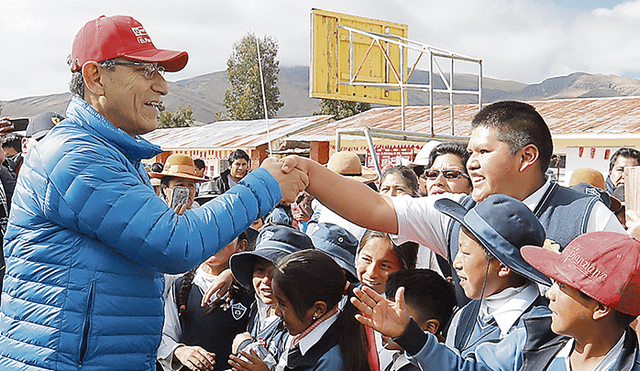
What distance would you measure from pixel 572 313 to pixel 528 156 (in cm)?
79

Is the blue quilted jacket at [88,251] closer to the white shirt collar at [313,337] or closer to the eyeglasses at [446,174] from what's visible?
the white shirt collar at [313,337]

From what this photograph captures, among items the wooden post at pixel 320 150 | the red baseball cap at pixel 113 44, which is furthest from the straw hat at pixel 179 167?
the wooden post at pixel 320 150

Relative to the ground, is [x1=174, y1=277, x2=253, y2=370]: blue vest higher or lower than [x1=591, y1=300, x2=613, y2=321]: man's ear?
lower

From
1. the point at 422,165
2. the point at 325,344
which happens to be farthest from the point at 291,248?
the point at 422,165

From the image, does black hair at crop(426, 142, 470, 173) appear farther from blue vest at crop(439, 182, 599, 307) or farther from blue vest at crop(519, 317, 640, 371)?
blue vest at crop(519, 317, 640, 371)

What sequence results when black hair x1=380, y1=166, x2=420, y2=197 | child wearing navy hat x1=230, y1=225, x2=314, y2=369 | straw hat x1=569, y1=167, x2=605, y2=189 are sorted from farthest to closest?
straw hat x1=569, y1=167, x2=605, y2=189
black hair x1=380, y1=166, x2=420, y2=197
child wearing navy hat x1=230, y1=225, x2=314, y2=369

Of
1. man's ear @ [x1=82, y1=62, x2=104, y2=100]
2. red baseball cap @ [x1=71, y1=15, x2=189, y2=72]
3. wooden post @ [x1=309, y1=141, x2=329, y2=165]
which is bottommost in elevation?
wooden post @ [x1=309, y1=141, x2=329, y2=165]

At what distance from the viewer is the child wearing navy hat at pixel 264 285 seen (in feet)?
9.21

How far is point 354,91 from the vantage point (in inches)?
543

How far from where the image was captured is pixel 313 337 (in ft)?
8.42

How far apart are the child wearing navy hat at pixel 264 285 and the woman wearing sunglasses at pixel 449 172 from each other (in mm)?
1284

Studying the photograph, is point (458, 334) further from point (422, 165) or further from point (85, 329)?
point (422, 165)

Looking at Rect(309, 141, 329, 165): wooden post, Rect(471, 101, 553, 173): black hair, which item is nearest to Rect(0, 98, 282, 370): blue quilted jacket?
Rect(471, 101, 553, 173): black hair

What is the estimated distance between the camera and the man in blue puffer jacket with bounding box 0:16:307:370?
1.68 meters
